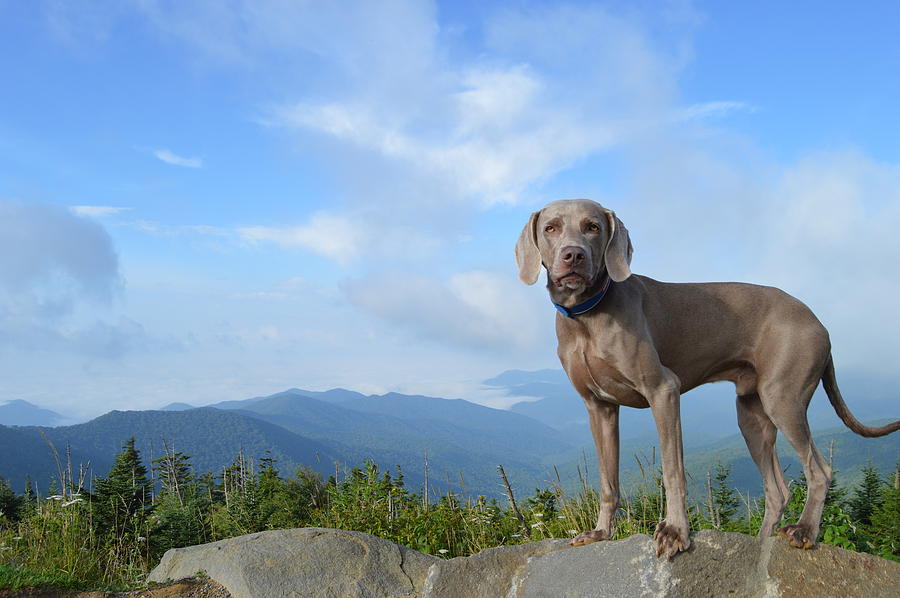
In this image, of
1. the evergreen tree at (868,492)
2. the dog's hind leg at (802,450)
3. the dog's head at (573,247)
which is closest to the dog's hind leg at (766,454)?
the dog's hind leg at (802,450)

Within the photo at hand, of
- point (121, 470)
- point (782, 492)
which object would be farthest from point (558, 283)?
point (121, 470)

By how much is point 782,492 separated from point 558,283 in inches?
102

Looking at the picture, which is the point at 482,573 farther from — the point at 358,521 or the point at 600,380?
the point at 358,521

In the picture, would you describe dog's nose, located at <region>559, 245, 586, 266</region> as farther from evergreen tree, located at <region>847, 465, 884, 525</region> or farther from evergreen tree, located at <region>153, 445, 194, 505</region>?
evergreen tree, located at <region>847, 465, 884, 525</region>

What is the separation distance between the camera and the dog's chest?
476 cm

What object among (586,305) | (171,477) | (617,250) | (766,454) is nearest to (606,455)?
(586,305)

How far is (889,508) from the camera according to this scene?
36.4 ft

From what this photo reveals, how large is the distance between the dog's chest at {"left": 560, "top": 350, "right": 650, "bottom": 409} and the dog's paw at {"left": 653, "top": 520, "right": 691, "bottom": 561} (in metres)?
0.85

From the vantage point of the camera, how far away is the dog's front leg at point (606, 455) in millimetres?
5051

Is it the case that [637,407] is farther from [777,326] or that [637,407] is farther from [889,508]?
[889,508]

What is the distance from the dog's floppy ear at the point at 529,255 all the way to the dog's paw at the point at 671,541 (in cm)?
191

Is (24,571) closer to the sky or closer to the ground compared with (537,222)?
closer to the ground

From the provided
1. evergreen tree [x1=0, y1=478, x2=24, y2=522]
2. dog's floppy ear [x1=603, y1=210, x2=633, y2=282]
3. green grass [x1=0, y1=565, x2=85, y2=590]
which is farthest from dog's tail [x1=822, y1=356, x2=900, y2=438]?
evergreen tree [x1=0, y1=478, x2=24, y2=522]

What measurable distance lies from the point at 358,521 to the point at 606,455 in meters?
5.40
